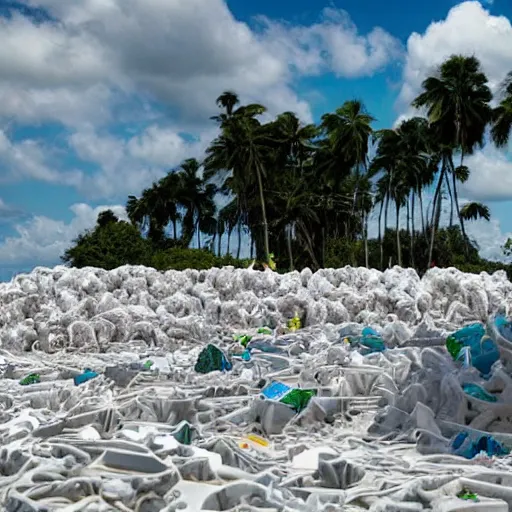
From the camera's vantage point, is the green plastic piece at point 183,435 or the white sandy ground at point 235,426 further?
the green plastic piece at point 183,435

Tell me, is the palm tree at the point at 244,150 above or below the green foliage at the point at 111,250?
above

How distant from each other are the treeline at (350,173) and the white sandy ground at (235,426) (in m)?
19.9

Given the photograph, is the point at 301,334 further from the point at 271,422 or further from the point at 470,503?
the point at 470,503

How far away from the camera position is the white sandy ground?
12.2ft

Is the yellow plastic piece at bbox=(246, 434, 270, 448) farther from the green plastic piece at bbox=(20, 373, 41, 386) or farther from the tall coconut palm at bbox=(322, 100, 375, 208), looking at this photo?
the tall coconut palm at bbox=(322, 100, 375, 208)

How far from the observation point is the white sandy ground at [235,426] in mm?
3713

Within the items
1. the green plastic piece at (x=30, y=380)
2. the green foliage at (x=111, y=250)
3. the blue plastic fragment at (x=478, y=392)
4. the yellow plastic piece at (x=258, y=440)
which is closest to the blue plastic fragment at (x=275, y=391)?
the yellow plastic piece at (x=258, y=440)

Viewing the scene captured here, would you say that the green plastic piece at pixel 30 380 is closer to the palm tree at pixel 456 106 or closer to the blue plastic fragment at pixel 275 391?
the blue plastic fragment at pixel 275 391

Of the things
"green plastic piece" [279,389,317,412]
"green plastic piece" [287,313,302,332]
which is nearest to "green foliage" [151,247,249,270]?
"green plastic piece" [287,313,302,332]

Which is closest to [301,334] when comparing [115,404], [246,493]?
[115,404]

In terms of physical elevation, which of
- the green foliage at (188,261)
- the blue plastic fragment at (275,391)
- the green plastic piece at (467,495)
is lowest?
the green plastic piece at (467,495)

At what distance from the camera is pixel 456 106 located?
34062mm

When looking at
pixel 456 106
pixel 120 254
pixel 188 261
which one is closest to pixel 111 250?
pixel 120 254

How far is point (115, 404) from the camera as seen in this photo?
580 cm
